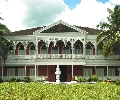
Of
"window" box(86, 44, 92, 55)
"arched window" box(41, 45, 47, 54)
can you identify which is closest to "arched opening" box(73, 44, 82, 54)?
"window" box(86, 44, 92, 55)

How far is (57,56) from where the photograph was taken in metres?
37.4

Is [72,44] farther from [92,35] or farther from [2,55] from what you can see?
[2,55]

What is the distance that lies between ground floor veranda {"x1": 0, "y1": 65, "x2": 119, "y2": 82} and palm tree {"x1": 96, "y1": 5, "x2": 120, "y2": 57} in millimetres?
3951

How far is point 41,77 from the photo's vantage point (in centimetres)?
3681

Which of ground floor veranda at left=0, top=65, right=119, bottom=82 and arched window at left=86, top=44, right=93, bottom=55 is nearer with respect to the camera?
ground floor veranda at left=0, top=65, right=119, bottom=82

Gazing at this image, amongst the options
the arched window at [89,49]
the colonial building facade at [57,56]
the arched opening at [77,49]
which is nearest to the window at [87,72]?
the colonial building facade at [57,56]

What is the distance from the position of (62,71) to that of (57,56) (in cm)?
327

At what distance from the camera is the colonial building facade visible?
1471 inches

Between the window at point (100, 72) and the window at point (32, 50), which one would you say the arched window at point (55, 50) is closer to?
the window at point (32, 50)

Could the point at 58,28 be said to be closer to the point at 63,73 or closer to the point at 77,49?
the point at 77,49

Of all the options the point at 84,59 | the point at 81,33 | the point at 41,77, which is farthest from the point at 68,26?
the point at 41,77

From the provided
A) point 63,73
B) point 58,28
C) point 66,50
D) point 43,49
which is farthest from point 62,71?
point 58,28

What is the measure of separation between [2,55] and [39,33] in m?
5.58

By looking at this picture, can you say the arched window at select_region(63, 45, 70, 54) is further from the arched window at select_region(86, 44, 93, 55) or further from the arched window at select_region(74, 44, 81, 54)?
the arched window at select_region(86, 44, 93, 55)
